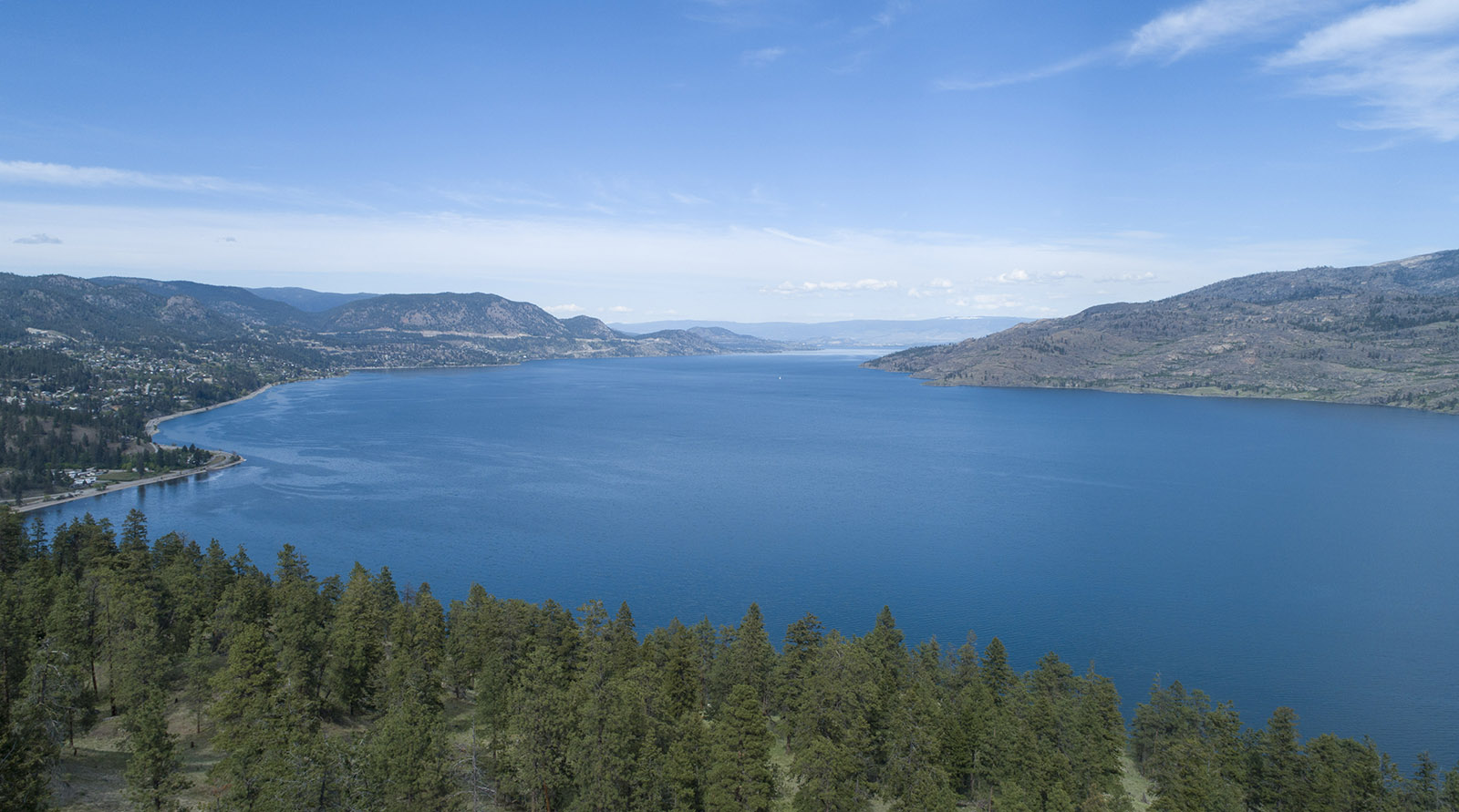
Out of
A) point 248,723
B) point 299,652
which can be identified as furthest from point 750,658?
point 248,723

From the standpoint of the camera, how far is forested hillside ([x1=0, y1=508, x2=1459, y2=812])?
23.8 m

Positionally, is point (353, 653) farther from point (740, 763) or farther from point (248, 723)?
point (740, 763)

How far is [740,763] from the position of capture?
26.3 m

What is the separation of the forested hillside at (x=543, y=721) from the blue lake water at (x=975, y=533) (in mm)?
15327

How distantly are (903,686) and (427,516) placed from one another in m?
67.4

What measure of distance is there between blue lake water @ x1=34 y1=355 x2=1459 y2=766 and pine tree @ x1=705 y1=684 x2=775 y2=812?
30785mm

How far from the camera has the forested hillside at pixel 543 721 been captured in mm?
23844

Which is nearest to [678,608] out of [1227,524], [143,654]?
[143,654]

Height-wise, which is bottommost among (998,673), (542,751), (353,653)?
(998,673)

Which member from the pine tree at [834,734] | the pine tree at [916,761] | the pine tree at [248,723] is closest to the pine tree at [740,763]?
the pine tree at [834,734]

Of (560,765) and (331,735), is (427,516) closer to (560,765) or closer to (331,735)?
(331,735)

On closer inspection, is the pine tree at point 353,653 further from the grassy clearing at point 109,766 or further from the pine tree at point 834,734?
the pine tree at point 834,734

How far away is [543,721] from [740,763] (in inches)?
290

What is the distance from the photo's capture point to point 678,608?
60312 millimetres
